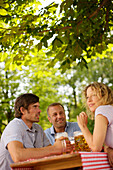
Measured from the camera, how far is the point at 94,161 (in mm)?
2045

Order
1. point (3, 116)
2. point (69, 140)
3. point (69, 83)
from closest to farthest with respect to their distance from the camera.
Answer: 1. point (69, 140)
2. point (3, 116)
3. point (69, 83)

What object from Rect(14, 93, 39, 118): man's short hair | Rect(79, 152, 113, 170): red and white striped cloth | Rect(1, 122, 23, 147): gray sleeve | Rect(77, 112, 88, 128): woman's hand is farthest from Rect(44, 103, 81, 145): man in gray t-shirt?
Rect(79, 152, 113, 170): red and white striped cloth

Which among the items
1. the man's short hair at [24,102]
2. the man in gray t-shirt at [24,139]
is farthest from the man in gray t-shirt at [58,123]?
the man's short hair at [24,102]

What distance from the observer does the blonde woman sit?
7.72 feet

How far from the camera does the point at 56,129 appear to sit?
4801mm

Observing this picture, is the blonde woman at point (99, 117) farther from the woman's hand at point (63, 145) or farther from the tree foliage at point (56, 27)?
the tree foliage at point (56, 27)

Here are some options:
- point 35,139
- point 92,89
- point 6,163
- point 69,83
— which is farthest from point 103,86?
point 69,83

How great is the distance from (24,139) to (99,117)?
2.77 feet

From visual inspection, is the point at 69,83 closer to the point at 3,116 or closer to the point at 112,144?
the point at 3,116

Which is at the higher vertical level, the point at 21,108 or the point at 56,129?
the point at 21,108

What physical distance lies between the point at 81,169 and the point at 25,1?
313 cm

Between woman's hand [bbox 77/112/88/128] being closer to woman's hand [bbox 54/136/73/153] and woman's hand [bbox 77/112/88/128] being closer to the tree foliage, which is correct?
woman's hand [bbox 54/136/73/153]

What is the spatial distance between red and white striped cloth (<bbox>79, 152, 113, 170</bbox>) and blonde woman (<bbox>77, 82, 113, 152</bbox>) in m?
0.20

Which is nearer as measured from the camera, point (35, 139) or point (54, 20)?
point (35, 139)
